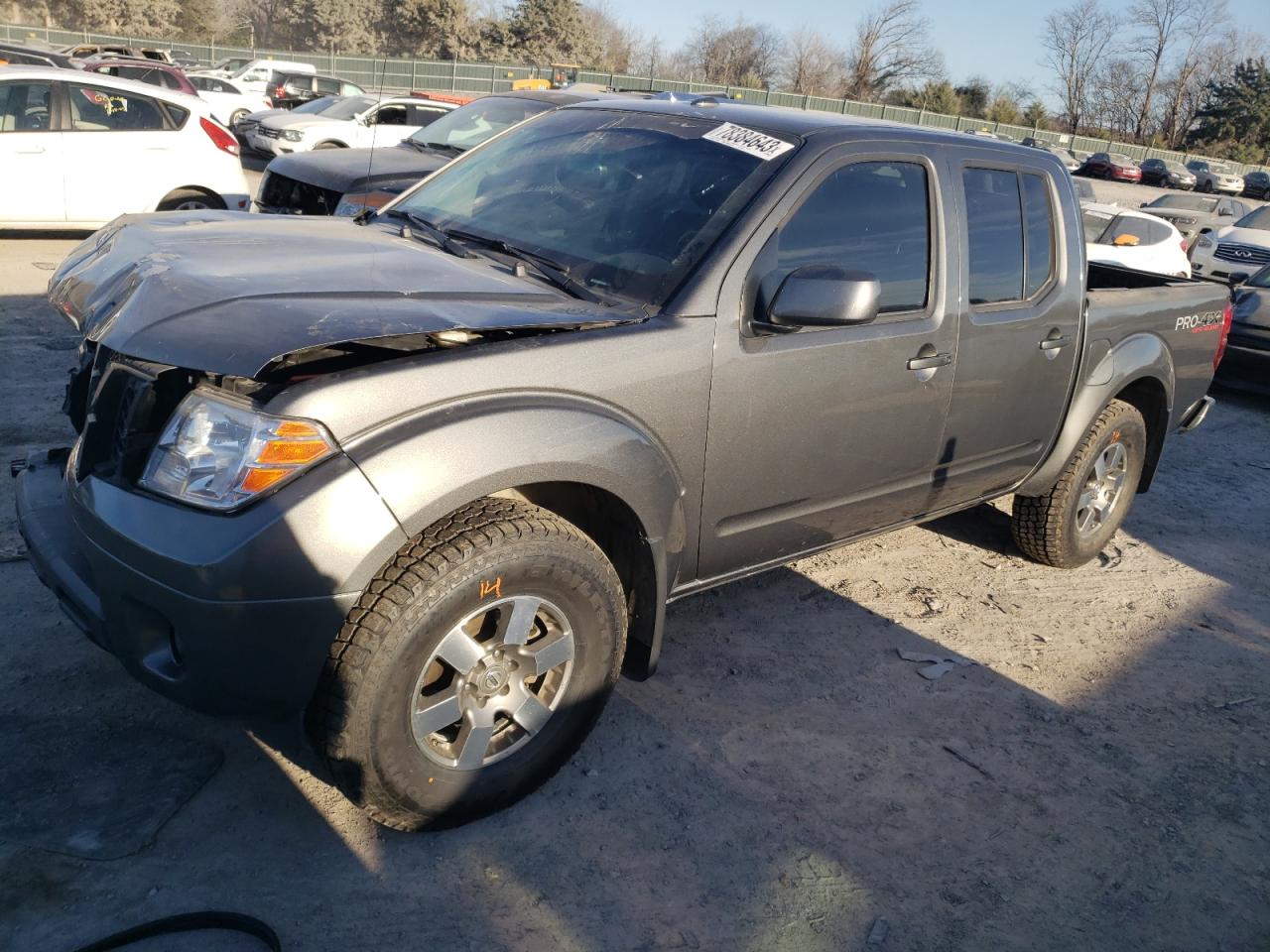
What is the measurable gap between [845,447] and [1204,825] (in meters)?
1.65

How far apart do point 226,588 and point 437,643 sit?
538mm

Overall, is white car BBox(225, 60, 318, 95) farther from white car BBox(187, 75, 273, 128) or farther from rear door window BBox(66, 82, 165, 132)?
rear door window BBox(66, 82, 165, 132)

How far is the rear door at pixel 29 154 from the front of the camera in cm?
912

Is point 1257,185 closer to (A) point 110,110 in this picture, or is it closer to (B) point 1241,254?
(B) point 1241,254

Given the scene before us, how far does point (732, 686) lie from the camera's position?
3791mm

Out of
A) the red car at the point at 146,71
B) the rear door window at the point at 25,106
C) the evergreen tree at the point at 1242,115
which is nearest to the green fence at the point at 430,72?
the red car at the point at 146,71

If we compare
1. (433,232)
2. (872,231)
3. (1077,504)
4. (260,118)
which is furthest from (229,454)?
(260,118)

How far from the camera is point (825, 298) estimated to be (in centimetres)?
308

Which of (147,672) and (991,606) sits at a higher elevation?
(147,672)

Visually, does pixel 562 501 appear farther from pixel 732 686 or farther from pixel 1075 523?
pixel 1075 523

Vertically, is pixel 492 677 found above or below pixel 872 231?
below

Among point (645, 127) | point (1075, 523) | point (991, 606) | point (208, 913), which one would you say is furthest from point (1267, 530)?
point (208, 913)

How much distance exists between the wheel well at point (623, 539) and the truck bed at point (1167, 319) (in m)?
2.55

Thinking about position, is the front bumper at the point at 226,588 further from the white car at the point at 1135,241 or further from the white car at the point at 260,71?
the white car at the point at 260,71
